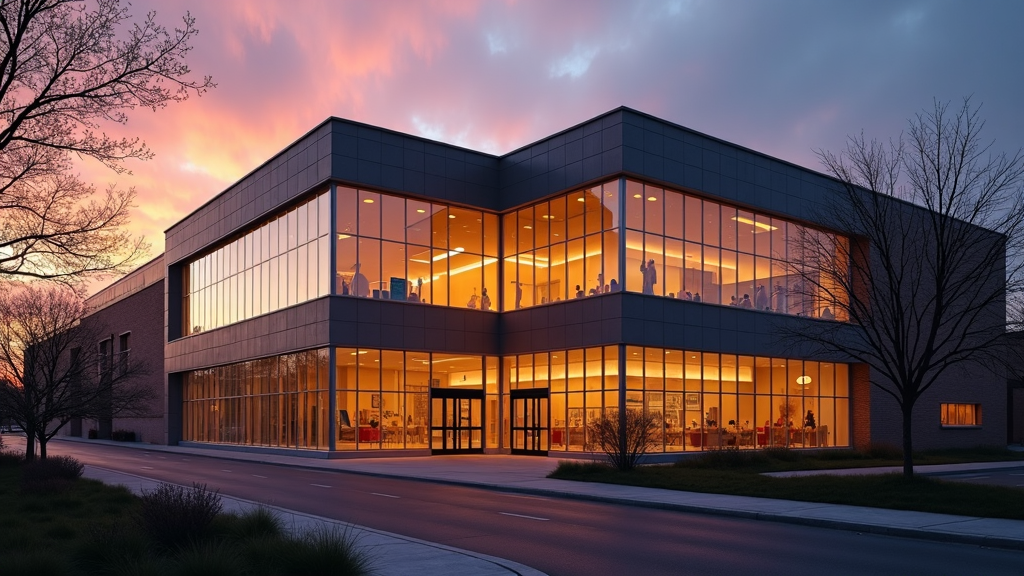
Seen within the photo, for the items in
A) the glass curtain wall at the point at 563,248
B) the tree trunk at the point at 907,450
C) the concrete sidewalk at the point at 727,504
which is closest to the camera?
the concrete sidewalk at the point at 727,504

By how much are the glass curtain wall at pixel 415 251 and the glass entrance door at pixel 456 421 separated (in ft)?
13.7

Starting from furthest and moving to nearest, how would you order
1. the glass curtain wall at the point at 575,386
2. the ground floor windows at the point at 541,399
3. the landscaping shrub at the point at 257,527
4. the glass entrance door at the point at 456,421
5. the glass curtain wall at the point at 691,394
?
the glass entrance door at the point at 456,421 → the ground floor windows at the point at 541,399 → the glass curtain wall at the point at 691,394 → the glass curtain wall at the point at 575,386 → the landscaping shrub at the point at 257,527

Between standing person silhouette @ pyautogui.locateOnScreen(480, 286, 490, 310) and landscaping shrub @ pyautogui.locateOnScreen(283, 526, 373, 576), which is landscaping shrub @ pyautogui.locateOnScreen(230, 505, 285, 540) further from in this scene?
standing person silhouette @ pyautogui.locateOnScreen(480, 286, 490, 310)

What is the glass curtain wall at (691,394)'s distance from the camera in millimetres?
35500

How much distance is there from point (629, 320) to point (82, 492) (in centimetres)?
2119

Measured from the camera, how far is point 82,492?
736 inches

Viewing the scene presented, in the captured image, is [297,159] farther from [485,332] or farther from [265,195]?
[485,332]

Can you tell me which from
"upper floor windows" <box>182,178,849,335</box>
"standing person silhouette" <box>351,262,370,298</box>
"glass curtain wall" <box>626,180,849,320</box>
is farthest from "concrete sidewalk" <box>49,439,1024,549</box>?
"glass curtain wall" <box>626,180,849,320</box>

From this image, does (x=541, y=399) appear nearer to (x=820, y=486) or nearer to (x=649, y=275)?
(x=649, y=275)

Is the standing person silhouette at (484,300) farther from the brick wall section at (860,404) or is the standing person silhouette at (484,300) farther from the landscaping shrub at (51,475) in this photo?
the landscaping shrub at (51,475)

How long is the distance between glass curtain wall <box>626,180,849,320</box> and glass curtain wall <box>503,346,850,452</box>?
2.66 meters

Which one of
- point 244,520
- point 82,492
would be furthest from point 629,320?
point 244,520

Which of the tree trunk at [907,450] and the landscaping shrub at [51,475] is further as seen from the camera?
the tree trunk at [907,450]

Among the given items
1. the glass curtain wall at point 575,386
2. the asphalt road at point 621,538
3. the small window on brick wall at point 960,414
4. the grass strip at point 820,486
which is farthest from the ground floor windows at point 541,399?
the asphalt road at point 621,538
